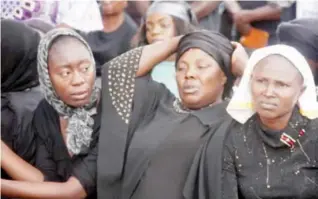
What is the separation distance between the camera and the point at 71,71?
3441 mm

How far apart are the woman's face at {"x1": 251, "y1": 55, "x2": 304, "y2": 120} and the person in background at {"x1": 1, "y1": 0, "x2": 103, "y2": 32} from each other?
197cm

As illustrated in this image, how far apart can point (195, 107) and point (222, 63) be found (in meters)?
0.22

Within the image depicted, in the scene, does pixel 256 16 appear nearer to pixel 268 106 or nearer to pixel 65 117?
pixel 65 117

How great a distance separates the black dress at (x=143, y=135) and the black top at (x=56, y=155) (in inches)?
2.5

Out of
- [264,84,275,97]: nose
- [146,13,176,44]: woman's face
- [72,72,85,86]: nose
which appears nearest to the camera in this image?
[264,84,275,97]: nose

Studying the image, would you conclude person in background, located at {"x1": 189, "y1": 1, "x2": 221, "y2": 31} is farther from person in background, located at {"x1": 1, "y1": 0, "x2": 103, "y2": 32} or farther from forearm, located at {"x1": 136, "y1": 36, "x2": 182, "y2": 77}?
forearm, located at {"x1": 136, "y1": 36, "x2": 182, "y2": 77}

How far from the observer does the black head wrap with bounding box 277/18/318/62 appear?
3332 millimetres

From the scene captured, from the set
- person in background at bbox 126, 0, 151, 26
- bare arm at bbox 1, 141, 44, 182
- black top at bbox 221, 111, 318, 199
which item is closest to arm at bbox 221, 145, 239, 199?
black top at bbox 221, 111, 318, 199

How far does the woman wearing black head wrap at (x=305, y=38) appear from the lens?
333cm

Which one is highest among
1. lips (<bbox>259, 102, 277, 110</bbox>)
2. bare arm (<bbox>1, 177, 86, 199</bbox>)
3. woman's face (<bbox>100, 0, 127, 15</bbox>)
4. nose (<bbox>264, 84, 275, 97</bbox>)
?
nose (<bbox>264, 84, 275, 97</bbox>)

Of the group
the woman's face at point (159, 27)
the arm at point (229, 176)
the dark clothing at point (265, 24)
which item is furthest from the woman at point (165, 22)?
the arm at point (229, 176)

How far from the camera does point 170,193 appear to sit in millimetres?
3164

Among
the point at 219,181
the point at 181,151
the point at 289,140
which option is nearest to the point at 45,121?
the point at 181,151

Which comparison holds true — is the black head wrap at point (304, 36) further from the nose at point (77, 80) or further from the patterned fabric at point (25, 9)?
the patterned fabric at point (25, 9)
